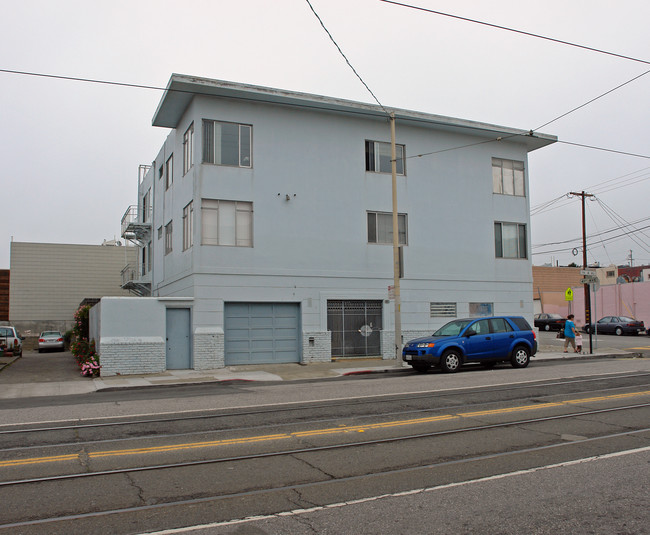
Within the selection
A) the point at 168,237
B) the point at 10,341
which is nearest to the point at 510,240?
the point at 168,237

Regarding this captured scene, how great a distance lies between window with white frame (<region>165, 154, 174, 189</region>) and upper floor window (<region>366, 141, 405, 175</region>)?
830cm

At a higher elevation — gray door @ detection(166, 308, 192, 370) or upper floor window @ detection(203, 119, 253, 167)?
upper floor window @ detection(203, 119, 253, 167)

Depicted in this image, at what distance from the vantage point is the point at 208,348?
1998 centimetres

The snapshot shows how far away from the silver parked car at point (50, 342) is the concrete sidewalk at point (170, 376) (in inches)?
578

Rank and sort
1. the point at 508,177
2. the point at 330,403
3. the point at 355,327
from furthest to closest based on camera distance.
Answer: the point at 508,177 < the point at 355,327 < the point at 330,403

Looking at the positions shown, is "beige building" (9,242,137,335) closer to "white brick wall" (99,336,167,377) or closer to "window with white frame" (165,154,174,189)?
"window with white frame" (165,154,174,189)

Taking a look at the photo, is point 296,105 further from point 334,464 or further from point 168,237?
point 334,464

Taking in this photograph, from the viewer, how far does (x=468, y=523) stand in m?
4.90

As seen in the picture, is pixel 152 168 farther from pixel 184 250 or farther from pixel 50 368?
pixel 50 368

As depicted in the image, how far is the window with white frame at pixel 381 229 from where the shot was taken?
2353 cm

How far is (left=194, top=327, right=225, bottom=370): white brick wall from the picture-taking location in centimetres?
1988

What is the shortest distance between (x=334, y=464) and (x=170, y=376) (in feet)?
41.2

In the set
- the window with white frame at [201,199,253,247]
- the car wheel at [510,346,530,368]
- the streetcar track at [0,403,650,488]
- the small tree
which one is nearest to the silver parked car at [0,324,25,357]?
the small tree

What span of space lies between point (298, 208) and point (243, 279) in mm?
3440
